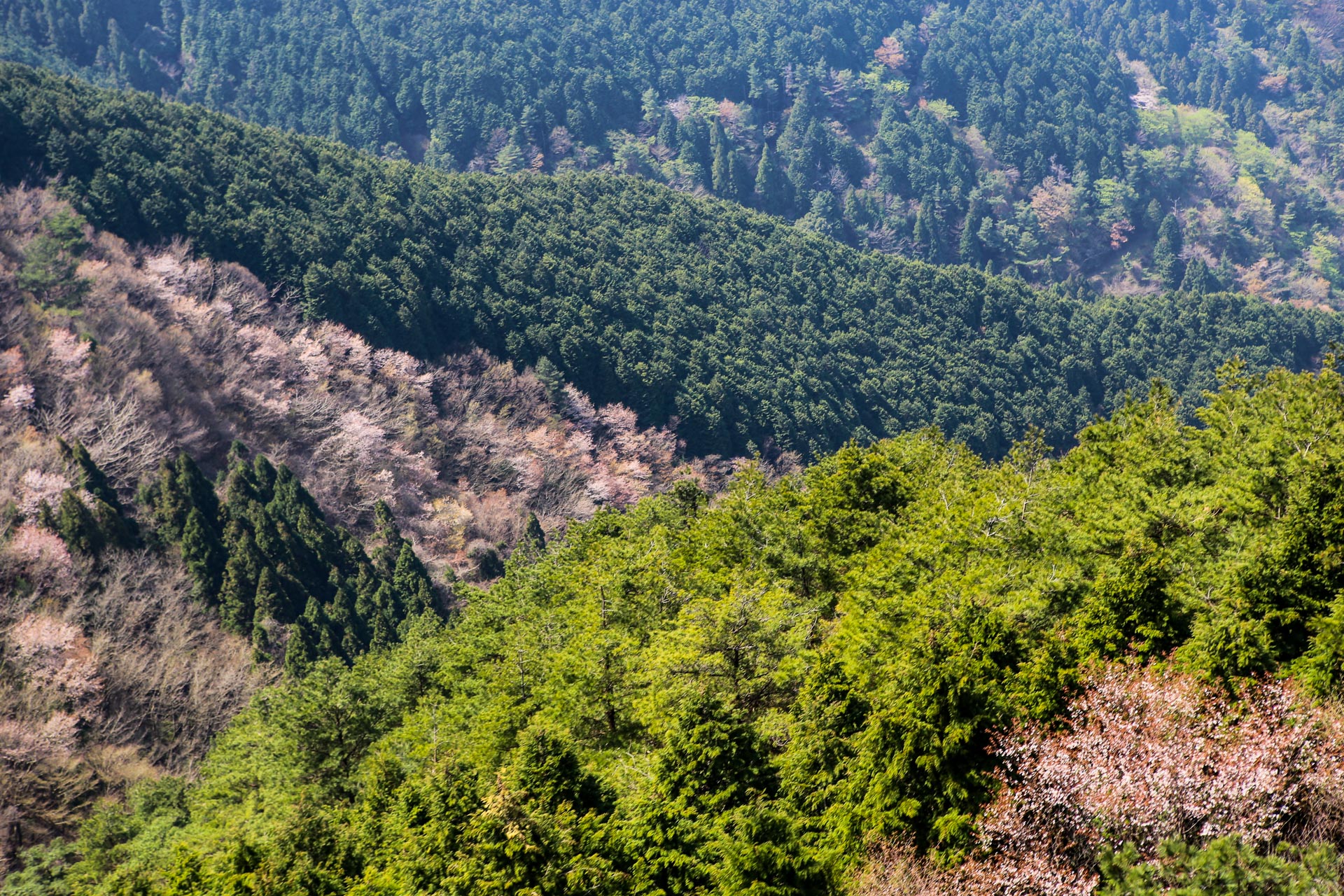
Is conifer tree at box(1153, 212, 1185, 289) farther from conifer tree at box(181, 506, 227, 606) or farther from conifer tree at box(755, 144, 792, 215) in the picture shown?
conifer tree at box(181, 506, 227, 606)

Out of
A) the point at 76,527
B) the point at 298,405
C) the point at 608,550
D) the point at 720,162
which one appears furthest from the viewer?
the point at 720,162

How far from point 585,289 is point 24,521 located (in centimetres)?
5559

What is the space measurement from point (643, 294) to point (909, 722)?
83.9 meters

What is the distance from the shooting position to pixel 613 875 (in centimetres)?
1873

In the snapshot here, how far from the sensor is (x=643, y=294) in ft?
333

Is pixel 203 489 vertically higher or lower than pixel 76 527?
lower

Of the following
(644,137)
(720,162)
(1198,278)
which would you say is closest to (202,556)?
(720,162)

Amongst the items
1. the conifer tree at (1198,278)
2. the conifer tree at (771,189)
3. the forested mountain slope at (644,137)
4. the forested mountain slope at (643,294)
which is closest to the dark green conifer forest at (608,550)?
the forested mountain slope at (643,294)

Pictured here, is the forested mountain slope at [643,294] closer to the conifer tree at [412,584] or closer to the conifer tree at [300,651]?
the conifer tree at [412,584]

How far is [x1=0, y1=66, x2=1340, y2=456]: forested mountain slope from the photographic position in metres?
80.9

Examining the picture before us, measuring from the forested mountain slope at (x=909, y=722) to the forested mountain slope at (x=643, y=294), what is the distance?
189ft

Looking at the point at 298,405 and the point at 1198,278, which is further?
the point at 1198,278

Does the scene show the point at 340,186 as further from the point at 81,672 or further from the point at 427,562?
the point at 81,672

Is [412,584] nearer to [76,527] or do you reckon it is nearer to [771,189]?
[76,527]
